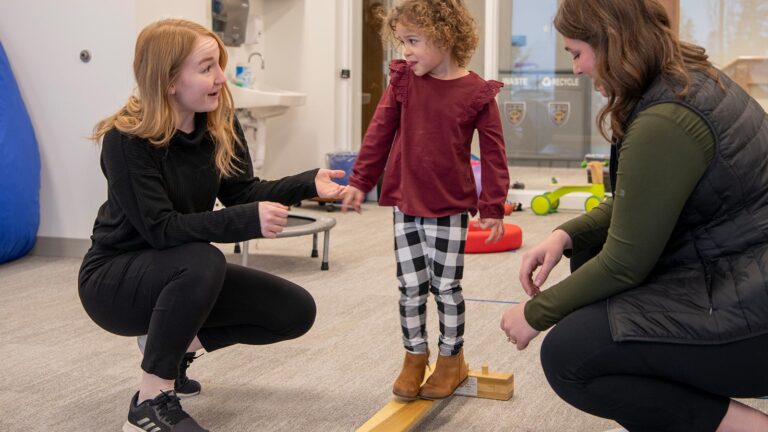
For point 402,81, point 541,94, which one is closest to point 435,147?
point 402,81

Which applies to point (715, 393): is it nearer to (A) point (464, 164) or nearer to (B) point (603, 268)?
(B) point (603, 268)

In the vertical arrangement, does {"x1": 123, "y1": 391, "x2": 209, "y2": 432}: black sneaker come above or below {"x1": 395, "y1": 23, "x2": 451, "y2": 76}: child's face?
below

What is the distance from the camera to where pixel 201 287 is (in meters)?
1.96

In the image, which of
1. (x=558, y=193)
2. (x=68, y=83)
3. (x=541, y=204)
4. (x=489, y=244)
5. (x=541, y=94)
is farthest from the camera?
(x=541, y=94)

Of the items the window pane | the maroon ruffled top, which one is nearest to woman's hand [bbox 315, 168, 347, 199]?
the maroon ruffled top

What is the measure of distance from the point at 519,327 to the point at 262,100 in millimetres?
4175

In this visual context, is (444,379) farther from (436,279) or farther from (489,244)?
(489,244)

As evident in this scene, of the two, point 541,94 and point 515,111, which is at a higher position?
point 541,94

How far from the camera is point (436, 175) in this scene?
230cm

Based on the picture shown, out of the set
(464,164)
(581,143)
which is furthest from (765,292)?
(581,143)

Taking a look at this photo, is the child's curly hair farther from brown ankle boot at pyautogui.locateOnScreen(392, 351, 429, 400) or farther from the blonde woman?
brown ankle boot at pyautogui.locateOnScreen(392, 351, 429, 400)

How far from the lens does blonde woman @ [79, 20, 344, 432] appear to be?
198cm

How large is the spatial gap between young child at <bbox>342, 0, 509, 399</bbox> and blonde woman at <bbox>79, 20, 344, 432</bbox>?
0.71 ft

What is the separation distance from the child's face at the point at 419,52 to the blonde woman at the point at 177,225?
37 centimetres
